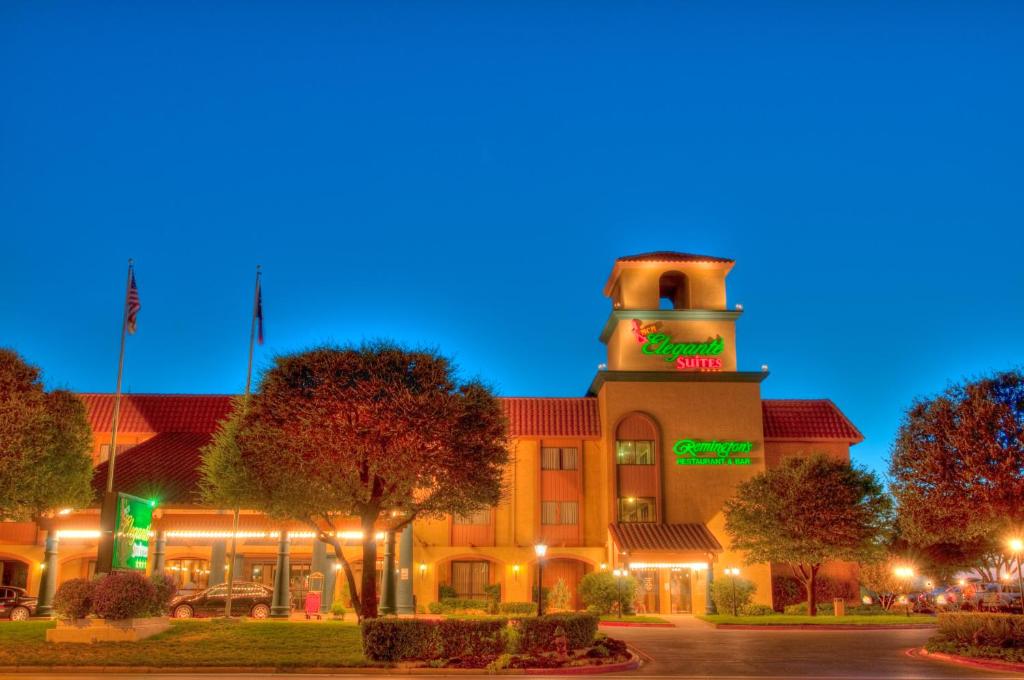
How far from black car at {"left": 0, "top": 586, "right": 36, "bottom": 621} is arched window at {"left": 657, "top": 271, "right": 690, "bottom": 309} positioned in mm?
34981

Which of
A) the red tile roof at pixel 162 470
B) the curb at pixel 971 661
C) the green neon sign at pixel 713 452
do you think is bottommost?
the curb at pixel 971 661

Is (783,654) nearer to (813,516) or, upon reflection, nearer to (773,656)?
(773,656)

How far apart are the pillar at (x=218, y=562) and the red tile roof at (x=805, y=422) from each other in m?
30.4

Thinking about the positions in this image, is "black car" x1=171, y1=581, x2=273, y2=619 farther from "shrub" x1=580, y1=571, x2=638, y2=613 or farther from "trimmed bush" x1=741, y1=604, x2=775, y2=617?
"trimmed bush" x1=741, y1=604, x2=775, y2=617

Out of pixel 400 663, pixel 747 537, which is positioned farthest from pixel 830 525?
pixel 400 663

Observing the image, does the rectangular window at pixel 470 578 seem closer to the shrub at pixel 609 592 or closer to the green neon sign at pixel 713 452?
the shrub at pixel 609 592

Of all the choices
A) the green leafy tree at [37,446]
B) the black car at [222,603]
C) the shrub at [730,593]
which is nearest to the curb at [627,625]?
the shrub at [730,593]

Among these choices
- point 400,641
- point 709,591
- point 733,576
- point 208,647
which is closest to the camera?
point 400,641

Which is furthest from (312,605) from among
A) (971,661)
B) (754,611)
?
(971,661)

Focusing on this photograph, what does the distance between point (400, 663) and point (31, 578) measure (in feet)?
112

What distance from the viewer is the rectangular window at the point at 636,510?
161 ft

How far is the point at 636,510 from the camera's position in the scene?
161 feet

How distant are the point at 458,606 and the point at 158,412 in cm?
2076

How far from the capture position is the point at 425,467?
29688 mm
